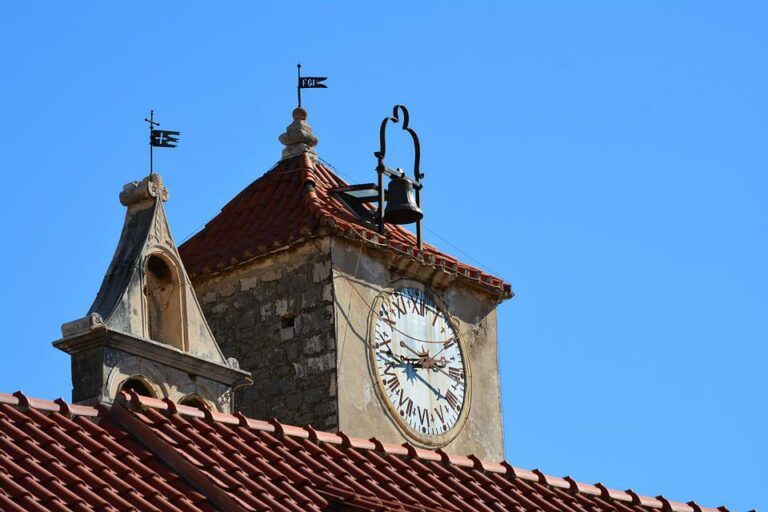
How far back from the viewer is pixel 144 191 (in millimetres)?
19938

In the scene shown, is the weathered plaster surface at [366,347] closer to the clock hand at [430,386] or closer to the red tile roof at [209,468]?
the clock hand at [430,386]

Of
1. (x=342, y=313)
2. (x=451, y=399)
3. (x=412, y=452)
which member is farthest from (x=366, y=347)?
(x=412, y=452)

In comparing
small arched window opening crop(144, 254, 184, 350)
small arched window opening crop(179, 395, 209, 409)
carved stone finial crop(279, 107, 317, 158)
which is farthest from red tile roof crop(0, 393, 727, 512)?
carved stone finial crop(279, 107, 317, 158)

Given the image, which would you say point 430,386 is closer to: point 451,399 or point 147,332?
point 451,399

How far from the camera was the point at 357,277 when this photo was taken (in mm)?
22594

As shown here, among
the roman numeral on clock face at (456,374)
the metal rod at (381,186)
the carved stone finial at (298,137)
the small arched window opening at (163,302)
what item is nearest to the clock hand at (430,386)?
the roman numeral on clock face at (456,374)

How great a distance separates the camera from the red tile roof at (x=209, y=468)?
43.9ft

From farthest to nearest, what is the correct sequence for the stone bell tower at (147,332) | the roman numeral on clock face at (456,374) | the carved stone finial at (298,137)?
the carved stone finial at (298,137) → the roman numeral on clock face at (456,374) → the stone bell tower at (147,332)

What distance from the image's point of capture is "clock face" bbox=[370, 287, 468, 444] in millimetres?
22534

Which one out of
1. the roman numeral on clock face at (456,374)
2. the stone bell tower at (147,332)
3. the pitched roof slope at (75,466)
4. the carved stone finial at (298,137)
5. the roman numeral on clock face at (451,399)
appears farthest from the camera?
the carved stone finial at (298,137)

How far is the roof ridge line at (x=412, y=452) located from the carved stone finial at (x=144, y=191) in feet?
12.4

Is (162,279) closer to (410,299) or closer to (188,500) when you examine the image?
(410,299)

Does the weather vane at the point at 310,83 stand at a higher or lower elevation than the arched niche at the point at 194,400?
higher

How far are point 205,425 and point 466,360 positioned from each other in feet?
29.1
